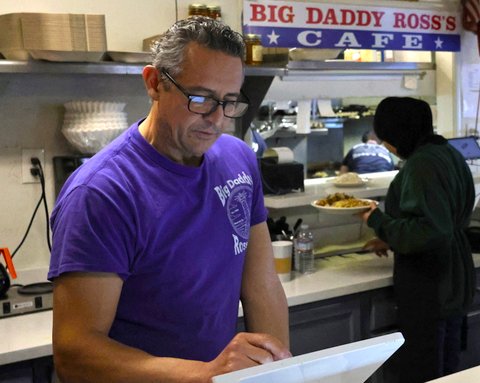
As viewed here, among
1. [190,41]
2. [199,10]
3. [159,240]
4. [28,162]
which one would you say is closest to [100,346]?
[159,240]

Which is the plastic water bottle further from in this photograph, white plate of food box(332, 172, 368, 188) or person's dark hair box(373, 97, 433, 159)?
person's dark hair box(373, 97, 433, 159)

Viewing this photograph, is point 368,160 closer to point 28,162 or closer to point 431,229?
point 431,229

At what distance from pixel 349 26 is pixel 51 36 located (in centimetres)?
148

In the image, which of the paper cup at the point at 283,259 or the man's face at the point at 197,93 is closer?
the man's face at the point at 197,93

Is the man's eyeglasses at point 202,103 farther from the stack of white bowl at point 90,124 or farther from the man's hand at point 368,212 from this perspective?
the man's hand at point 368,212

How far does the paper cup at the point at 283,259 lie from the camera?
260cm

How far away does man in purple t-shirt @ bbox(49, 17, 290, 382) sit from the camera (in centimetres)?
112

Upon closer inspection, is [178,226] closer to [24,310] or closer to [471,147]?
[24,310]

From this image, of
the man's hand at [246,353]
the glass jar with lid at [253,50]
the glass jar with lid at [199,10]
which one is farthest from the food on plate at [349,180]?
the man's hand at [246,353]

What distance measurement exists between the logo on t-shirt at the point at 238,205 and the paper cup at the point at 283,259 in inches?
45.3

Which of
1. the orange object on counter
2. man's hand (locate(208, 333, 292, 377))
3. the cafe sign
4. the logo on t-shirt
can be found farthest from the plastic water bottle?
man's hand (locate(208, 333, 292, 377))

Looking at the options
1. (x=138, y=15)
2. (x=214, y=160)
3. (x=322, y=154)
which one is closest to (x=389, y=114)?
(x=138, y=15)

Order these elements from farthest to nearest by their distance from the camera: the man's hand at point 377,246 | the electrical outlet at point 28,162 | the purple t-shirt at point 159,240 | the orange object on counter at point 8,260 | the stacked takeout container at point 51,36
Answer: the man's hand at point 377,246
the electrical outlet at point 28,162
the orange object on counter at point 8,260
the stacked takeout container at point 51,36
the purple t-shirt at point 159,240

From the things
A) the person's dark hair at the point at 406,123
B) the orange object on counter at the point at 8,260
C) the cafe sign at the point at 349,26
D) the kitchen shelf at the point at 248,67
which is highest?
the cafe sign at the point at 349,26
